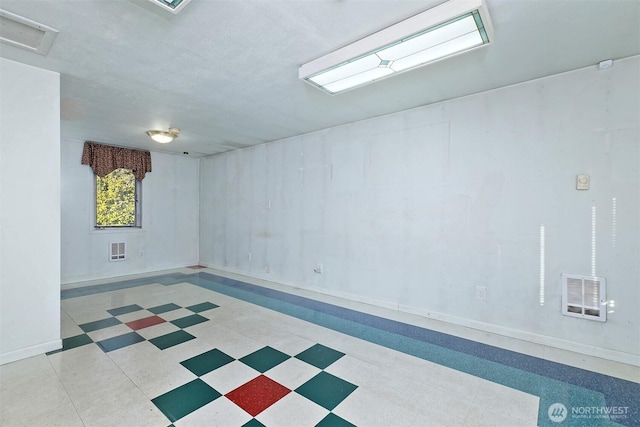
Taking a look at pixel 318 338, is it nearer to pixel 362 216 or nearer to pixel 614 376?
pixel 362 216

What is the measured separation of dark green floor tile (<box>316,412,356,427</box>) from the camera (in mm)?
1671

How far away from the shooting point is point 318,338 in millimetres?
2822

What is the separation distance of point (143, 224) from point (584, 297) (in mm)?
6758

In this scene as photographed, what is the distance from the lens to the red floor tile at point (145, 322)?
3092 millimetres

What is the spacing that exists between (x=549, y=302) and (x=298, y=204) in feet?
11.0

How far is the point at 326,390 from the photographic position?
2.00 meters

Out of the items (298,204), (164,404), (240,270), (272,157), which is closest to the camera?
(164,404)

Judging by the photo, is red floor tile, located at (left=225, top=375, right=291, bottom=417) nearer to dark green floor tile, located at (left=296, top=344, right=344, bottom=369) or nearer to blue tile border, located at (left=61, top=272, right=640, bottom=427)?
dark green floor tile, located at (left=296, top=344, right=344, bottom=369)

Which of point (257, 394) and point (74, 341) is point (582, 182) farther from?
point (74, 341)

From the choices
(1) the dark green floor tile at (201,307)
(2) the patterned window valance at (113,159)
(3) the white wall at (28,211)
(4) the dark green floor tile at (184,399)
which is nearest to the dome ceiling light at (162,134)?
(2) the patterned window valance at (113,159)

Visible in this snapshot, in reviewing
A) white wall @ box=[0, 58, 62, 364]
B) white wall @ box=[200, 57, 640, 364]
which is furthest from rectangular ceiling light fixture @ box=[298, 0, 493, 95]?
white wall @ box=[0, 58, 62, 364]

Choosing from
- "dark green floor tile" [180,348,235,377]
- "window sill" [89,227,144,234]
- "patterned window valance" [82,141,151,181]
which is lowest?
"dark green floor tile" [180,348,235,377]

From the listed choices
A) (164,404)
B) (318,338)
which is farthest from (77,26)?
(318,338)

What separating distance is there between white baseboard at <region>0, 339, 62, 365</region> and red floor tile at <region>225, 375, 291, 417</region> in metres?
1.82
